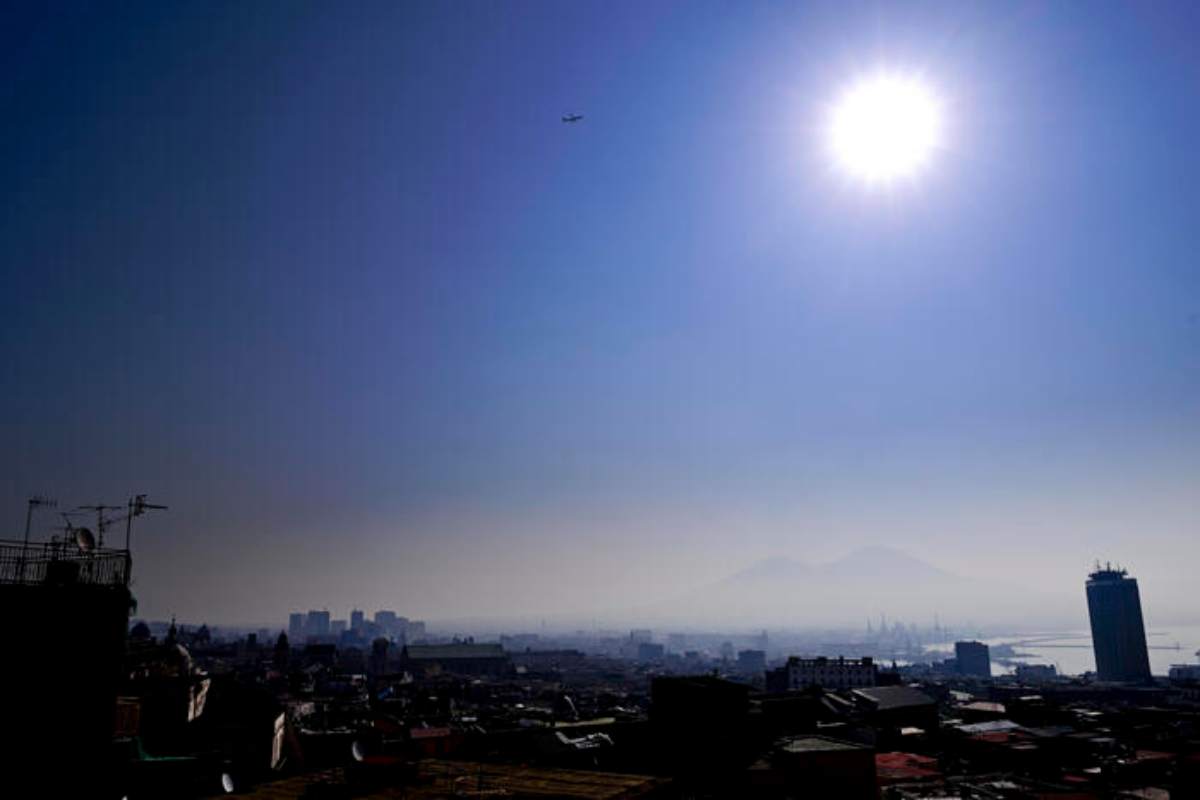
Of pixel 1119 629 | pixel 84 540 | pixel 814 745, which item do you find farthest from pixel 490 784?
pixel 1119 629

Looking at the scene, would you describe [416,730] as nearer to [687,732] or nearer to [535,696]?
[687,732]

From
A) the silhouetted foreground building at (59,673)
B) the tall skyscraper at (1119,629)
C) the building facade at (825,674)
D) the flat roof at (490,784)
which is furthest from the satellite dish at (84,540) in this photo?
the tall skyscraper at (1119,629)

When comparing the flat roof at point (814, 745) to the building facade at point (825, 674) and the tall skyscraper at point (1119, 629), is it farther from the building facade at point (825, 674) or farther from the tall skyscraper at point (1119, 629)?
the tall skyscraper at point (1119, 629)

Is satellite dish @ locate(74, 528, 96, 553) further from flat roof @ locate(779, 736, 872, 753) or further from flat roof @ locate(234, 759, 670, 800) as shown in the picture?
flat roof @ locate(779, 736, 872, 753)

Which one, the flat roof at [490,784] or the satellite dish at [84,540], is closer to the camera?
the flat roof at [490,784]

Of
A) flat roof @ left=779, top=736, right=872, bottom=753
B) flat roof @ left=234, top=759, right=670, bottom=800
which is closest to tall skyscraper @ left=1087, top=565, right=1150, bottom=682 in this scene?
flat roof @ left=779, top=736, right=872, bottom=753

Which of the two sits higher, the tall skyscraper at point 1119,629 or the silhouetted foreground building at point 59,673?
the silhouetted foreground building at point 59,673

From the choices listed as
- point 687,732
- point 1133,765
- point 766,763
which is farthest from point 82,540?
point 1133,765
